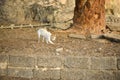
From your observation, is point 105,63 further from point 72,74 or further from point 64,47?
point 64,47

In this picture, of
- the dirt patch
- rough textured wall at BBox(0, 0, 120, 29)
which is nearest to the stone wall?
the dirt patch

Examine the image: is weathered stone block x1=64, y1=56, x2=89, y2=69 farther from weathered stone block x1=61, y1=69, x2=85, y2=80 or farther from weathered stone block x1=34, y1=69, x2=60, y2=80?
weathered stone block x1=34, y1=69, x2=60, y2=80

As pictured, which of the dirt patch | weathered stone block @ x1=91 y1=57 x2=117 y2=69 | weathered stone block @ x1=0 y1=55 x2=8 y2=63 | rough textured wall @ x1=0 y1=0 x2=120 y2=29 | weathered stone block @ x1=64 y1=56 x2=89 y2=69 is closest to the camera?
weathered stone block @ x1=91 y1=57 x2=117 y2=69

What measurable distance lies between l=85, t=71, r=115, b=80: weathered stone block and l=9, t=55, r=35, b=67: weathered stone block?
1.09 meters

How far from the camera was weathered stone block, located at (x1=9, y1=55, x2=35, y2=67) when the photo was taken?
6344 millimetres

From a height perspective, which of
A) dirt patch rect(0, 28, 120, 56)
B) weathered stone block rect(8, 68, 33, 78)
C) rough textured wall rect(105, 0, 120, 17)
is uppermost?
rough textured wall rect(105, 0, 120, 17)

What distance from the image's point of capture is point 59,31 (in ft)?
29.0

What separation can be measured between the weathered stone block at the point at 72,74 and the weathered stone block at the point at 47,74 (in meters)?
0.12

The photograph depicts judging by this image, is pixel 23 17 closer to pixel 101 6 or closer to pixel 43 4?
pixel 43 4

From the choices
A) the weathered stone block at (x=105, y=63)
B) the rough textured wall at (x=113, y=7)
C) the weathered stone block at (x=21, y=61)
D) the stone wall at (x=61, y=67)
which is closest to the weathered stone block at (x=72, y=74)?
the stone wall at (x=61, y=67)

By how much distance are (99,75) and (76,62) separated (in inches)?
19.2

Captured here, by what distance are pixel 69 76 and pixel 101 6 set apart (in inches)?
113

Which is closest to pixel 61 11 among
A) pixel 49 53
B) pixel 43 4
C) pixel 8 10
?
pixel 43 4

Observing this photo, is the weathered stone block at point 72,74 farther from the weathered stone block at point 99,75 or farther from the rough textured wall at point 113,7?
the rough textured wall at point 113,7
